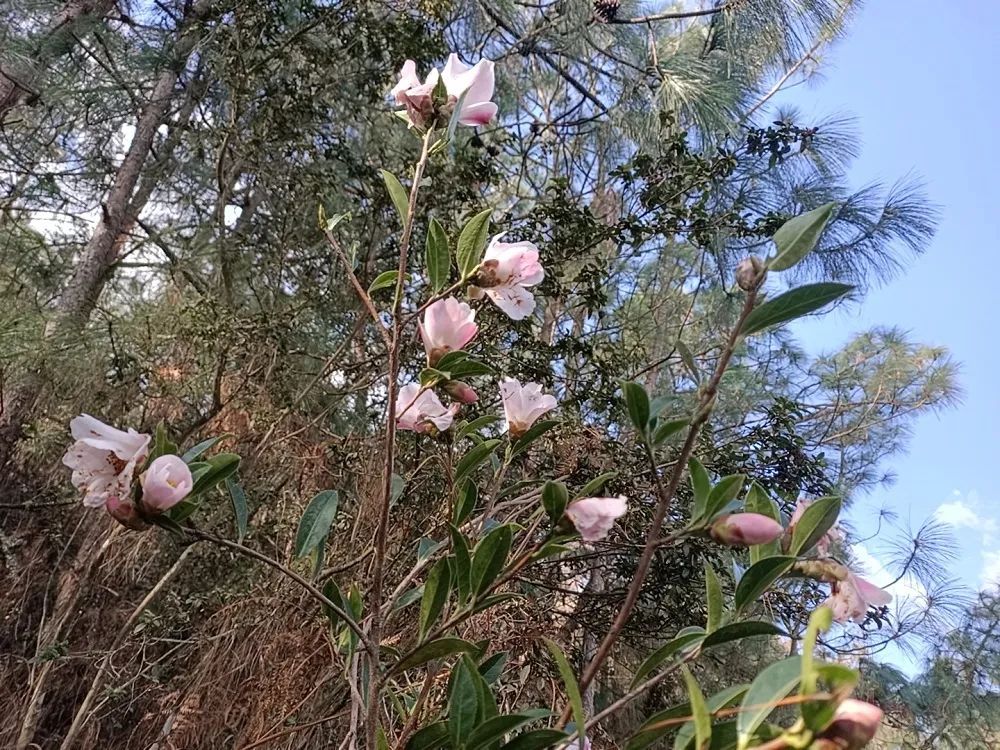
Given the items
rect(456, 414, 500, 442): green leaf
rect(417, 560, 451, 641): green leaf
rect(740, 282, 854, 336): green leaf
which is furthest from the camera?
rect(456, 414, 500, 442): green leaf

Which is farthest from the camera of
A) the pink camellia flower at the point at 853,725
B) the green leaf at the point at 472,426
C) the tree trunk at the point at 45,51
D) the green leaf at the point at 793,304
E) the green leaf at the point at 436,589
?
the tree trunk at the point at 45,51

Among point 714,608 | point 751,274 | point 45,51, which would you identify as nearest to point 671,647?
A: point 714,608

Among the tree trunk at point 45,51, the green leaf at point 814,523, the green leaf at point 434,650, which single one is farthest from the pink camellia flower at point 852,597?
the tree trunk at point 45,51

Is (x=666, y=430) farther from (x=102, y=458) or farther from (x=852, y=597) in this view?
(x=102, y=458)

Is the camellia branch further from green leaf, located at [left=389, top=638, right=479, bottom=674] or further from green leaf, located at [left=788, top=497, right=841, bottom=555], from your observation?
green leaf, located at [left=788, top=497, right=841, bottom=555]

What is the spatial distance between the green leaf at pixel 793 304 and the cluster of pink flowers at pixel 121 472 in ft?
1.15

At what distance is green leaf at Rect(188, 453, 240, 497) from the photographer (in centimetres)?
45

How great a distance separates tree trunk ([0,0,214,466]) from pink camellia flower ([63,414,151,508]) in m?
1.48

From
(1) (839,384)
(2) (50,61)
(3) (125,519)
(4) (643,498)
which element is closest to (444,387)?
(3) (125,519)

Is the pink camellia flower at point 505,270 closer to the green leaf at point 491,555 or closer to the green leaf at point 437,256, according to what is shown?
the green leaf at point 437,256

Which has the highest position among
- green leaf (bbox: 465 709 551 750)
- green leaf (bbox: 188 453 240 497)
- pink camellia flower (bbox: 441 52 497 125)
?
pink camellia flower (bbox: 441 52 497 125)

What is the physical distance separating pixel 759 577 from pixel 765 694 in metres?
0.12

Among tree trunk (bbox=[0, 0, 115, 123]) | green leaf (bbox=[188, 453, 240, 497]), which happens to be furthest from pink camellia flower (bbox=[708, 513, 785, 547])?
tree trunk (bbox=[0, 0, 115, 123])

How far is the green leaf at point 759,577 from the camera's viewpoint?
423 millimetres
